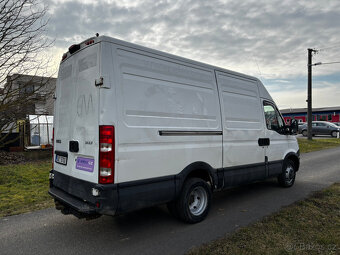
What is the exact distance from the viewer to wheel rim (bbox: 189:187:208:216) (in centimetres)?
432

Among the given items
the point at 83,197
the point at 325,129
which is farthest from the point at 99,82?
the point at 325,129

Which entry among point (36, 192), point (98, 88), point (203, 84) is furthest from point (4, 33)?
point (203, 84)

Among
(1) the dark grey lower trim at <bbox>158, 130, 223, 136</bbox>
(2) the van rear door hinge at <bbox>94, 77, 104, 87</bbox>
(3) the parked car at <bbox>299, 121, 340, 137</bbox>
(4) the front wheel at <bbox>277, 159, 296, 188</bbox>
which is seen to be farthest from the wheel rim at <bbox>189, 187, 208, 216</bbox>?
(3) the parked car at <bbox>299, 121, 340, 137</bbox>

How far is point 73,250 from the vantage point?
10.9 ft

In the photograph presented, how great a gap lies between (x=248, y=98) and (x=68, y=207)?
156 inches

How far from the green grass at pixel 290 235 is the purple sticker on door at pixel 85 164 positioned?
1.69 m

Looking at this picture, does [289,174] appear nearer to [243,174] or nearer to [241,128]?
[243,174]

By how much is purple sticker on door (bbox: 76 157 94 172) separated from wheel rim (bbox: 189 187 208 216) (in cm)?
179

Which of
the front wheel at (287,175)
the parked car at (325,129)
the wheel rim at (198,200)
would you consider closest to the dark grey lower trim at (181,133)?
the wheel rim at (198,200)

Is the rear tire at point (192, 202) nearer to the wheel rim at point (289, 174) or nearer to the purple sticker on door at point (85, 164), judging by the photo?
the purple sticker on door at point (85, 164)

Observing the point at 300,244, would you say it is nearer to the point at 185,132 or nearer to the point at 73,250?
the point at 185,132

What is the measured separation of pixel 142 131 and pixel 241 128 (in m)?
2.38

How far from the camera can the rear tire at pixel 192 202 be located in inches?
159

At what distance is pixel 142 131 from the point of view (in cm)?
350
